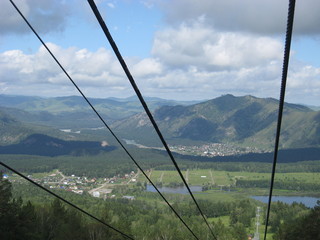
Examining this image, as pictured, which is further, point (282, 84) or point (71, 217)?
point (71, 217)

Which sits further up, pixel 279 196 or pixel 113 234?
pixel 113 234

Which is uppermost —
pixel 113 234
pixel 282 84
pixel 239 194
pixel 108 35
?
pixel 108 35

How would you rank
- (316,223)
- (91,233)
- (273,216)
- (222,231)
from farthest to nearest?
(273,216), (222,231), (91,233), (316,223)

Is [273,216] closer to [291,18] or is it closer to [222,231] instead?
[222,231]

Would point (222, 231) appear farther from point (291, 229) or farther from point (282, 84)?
point (282, 84)

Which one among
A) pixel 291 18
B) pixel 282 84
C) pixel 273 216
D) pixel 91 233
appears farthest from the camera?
pixel 273 216

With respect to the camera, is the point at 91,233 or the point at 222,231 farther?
the point at 222,231

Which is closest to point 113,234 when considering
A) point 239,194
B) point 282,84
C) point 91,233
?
point 91,233

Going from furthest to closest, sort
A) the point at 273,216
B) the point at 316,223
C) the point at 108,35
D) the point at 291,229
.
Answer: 1. the point at 273,216
2. the point at 291,229
3. the point at 316,223
4. the point at 108,35

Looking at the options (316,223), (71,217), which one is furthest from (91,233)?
(316,223)
